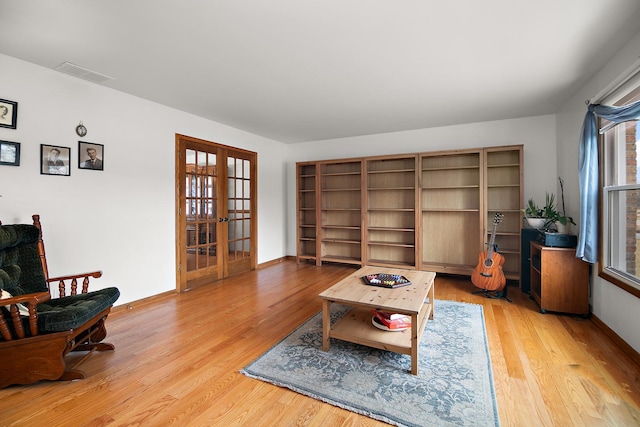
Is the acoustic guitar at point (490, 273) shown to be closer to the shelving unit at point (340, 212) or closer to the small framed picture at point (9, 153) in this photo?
the shelving unit at point (340, 212)

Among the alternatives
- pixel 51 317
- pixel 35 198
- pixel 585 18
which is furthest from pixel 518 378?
pixel 35 198

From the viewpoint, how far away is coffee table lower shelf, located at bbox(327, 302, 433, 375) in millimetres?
1935

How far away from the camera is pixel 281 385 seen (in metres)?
1.85

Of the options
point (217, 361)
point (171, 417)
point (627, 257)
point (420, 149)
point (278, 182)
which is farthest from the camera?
point (278, 182)

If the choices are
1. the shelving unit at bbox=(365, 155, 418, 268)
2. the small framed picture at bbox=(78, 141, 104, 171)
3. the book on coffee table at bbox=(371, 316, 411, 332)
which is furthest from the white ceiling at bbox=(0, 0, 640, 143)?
the book on coffee table at bbox=(371, 316, 411, 332)

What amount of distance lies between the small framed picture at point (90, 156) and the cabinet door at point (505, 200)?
190 inches

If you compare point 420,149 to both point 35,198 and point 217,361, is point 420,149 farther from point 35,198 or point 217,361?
point 35,198

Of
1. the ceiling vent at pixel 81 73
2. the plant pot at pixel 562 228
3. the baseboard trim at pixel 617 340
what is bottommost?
the baseboard trim at pixel 617 340

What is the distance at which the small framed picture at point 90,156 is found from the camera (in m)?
2.92

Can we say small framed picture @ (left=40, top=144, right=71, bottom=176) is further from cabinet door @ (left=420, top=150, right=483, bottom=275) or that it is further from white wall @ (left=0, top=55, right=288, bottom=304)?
cabinet door @ (left=420, top=150, right=483, bottom=275)

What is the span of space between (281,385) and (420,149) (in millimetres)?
4236

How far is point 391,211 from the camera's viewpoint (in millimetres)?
5098

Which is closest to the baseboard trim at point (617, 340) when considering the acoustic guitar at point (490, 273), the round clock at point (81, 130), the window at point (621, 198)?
the window at point (621, 198)

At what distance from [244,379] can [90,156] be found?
2.72m
